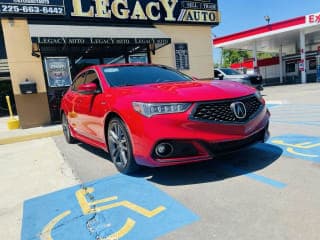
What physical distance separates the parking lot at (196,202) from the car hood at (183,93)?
3.15ft

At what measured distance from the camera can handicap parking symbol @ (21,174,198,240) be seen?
2.46m

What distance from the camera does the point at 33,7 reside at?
9836mm

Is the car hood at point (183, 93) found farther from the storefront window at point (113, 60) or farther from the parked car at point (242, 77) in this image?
the parked car at point (242, 77)

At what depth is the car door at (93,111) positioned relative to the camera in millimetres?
4168

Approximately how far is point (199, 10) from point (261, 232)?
12.6 m

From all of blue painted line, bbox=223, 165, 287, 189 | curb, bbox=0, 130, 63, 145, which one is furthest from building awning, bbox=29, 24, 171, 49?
blue painted line, bbox=223, 165, 287, 189

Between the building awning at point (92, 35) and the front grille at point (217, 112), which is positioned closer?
the front grille at point (217, 112)

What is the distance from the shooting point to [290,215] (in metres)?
2.41

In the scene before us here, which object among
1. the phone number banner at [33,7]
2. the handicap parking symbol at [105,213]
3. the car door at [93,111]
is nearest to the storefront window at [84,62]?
the phone number banner at [33,7]

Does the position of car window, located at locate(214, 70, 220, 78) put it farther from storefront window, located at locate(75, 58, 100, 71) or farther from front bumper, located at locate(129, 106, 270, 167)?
front bumper, located at locate(129, 106, 270, 167)

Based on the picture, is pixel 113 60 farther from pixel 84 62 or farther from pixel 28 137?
pixel 28 137

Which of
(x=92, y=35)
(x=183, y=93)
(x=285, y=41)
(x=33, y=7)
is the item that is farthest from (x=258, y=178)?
(x=285, y=41)

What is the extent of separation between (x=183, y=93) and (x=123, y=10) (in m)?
9.26

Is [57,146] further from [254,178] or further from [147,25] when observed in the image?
[147,25]
